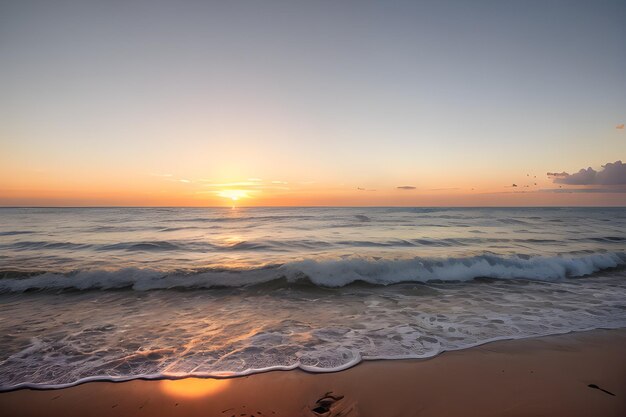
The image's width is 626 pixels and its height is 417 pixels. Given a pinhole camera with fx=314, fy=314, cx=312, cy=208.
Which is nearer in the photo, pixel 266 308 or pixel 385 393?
pixel 385 393

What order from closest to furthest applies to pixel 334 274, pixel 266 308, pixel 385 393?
pixel 385 393 < pixel 266 308 < pixel 334 274

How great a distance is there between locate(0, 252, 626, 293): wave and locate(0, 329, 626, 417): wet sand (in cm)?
572

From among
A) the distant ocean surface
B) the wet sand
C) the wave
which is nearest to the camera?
the wet sand

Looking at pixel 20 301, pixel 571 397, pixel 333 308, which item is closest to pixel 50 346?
pixel 20 301

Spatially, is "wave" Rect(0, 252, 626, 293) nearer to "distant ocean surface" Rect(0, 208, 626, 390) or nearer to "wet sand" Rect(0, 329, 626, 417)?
"distant ocean surface" Rect(0, 208, 626, 390)

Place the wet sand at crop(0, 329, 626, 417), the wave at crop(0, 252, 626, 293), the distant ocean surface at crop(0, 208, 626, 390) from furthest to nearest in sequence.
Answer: the wave at crop(0, 252, 626, 293) < the distant ocean surface at crop(0, 208, 626, 390) < the wet sand at crop(0, 329, 626, 417)

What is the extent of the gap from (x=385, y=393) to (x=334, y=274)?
6.80m

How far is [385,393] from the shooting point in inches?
155

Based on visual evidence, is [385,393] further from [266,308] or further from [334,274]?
[334,274]

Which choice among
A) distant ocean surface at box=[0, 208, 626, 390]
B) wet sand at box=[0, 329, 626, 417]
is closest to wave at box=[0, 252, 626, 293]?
distant ocean surface at box=[0, 208, 626, 390]

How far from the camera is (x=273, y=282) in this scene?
10258 mm

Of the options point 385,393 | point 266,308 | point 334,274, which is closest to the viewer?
point 385,393

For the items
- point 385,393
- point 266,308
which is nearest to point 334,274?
point 266,308

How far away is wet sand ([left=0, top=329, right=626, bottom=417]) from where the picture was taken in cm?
361
